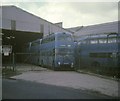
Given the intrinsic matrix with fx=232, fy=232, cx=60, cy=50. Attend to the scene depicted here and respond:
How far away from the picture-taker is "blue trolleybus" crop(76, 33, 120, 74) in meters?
18.9

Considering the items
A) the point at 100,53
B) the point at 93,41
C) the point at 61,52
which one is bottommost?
the point at 100,53

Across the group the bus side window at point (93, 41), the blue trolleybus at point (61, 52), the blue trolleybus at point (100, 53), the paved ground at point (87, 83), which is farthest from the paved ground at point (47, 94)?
the blue trolleybus at point (61, 52)

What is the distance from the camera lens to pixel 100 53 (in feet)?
69.7

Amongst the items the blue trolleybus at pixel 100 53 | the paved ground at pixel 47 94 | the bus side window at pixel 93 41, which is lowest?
the paved ground at pixel 47 94

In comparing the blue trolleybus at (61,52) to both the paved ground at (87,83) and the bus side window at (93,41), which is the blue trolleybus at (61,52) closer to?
the bus side window at (93,41)

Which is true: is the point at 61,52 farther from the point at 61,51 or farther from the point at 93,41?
the point at 93,41

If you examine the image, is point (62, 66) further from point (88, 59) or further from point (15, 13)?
point (15, 13)

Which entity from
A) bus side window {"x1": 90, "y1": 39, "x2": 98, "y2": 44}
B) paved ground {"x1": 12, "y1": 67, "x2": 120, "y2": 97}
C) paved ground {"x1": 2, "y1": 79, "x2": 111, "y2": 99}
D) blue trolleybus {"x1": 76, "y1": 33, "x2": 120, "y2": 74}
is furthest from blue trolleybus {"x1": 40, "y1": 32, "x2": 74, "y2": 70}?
paved ground {"x1": 2, "y1": 79, "x2": 111, "y2": 99}

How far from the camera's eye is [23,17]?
107 ft

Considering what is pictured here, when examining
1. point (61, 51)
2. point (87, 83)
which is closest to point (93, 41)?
point (61, 51)

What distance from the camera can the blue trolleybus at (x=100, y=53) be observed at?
1886 centimetres

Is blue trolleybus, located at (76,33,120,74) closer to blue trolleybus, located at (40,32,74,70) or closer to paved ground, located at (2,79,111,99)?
blue trolleybus, located at (40,32,74,70)

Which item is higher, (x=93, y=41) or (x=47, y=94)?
(x=93, y=41)

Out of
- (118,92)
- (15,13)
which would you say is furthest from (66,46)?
(118,92)
